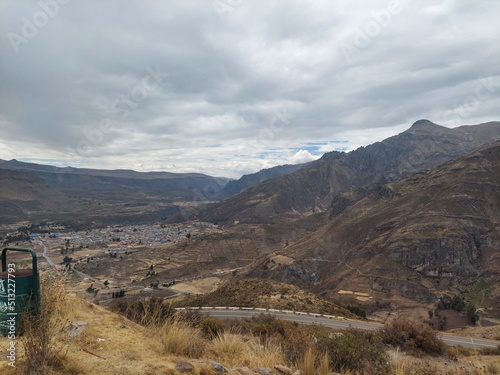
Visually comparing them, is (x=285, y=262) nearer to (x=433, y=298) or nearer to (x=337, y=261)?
(x=337, y=261)

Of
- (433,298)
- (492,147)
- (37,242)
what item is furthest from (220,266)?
(492,147)

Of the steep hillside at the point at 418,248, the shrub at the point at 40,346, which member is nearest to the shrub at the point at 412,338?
the shrub at the point at 40,346

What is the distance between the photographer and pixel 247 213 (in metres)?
198

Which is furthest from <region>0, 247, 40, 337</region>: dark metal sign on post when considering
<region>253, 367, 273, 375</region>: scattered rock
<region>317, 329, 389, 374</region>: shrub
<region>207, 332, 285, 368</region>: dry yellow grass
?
<region>317, 329, 389, 374</region>: shrub

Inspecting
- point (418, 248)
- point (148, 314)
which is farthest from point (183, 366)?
point (418, 248)

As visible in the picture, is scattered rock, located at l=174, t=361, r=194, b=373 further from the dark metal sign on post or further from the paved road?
the paved road

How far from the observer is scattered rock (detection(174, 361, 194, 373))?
179 inches

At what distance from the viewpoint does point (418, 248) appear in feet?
217

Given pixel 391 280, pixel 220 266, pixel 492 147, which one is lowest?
pixel 220 266

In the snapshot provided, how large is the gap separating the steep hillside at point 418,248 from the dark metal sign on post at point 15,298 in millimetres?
55262

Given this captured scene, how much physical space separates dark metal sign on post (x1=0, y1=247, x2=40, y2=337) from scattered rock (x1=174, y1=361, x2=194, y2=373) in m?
2.40

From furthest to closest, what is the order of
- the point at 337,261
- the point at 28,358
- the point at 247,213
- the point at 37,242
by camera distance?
the point at 247,213 < the point at 37,242 < the point at 337,261 < the point at 28,358

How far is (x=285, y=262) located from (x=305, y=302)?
45.4 meters

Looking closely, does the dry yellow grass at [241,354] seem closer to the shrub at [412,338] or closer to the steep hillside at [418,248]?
the shrub at [412,338]
